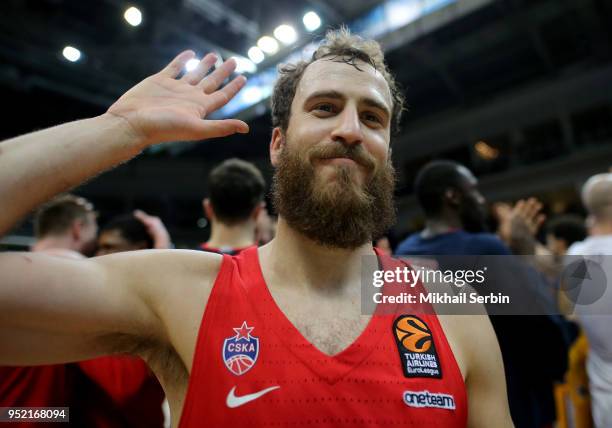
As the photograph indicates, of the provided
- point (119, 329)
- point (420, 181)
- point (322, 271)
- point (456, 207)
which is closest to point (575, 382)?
point (456, 207)

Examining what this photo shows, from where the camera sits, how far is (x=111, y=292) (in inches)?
46.3

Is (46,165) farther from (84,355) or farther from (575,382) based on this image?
(575,382)

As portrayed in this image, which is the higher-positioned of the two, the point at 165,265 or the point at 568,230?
the point at 568,230

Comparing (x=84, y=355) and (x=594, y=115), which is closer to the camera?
(x=84, y=355)

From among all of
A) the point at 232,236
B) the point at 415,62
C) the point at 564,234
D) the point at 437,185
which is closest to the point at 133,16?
the point at 415,62

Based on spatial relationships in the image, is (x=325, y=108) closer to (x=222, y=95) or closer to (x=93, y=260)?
(x=222, y=95)

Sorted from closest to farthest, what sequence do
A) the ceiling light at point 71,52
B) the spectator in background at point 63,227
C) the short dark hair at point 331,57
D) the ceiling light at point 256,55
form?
the short dark hair at point 331,57 → the spectator in background at point 63,227 → the ceiling light at point 71,52 → the ceiling light at point 256,55

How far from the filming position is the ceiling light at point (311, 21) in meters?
9.09

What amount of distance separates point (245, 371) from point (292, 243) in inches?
19.5

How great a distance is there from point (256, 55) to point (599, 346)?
28.5 feet

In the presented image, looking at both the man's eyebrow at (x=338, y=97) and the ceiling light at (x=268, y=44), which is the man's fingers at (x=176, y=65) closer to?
the man's eyebrow at (x=338, y=97)

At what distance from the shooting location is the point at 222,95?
129 centimetres

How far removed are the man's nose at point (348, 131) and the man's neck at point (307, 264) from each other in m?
0.36

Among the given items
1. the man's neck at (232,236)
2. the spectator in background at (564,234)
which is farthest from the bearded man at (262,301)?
the spectator in background at (564,234)
